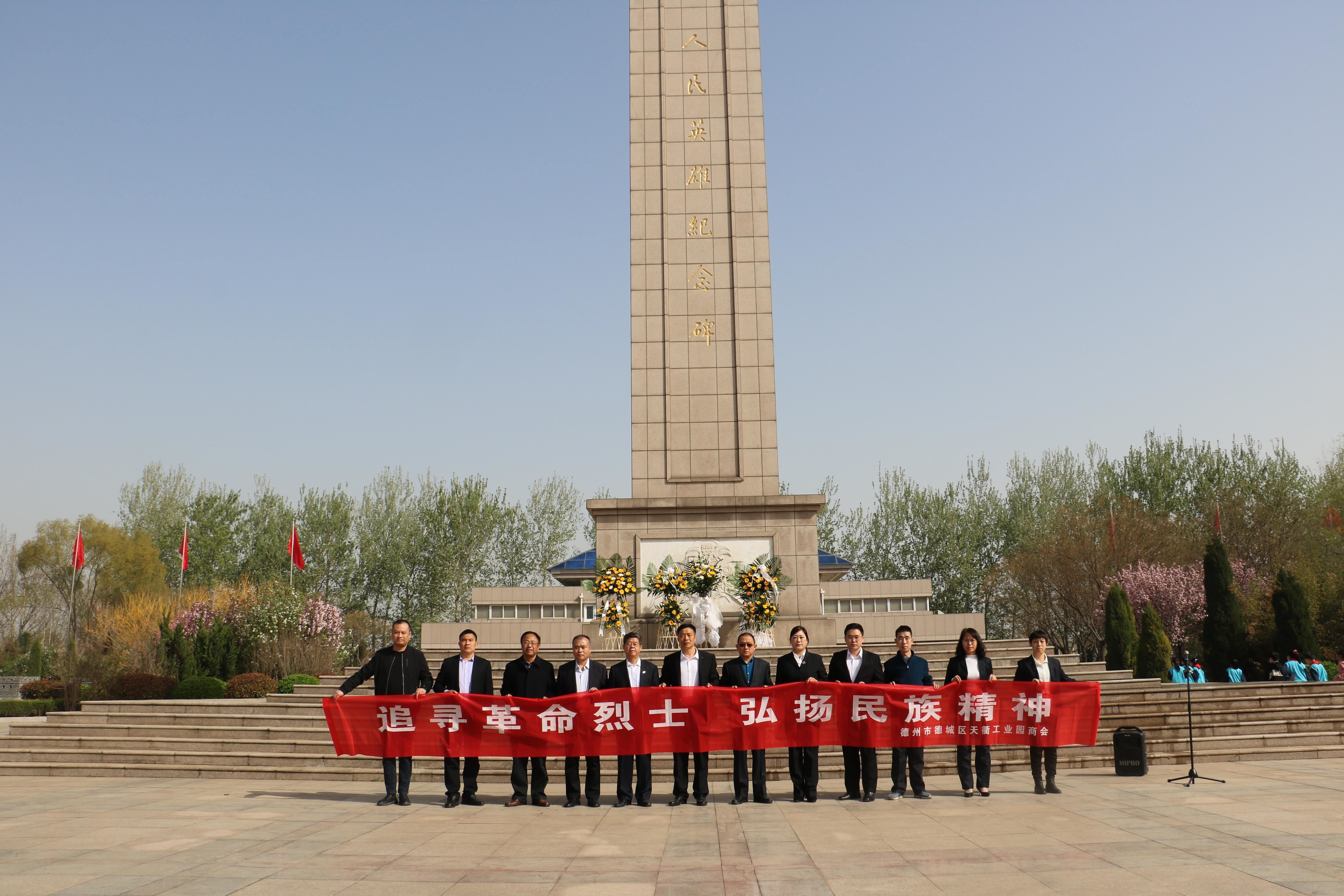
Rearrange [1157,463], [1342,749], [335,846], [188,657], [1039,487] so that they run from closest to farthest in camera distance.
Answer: [335,846], [1342,749], [188,657], [1157,463], [1039,487]

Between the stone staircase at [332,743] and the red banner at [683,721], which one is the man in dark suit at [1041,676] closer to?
the red banner at [683,721]

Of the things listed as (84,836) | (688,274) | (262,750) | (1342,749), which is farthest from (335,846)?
(688,274)

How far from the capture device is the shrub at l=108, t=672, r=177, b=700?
66.6ft

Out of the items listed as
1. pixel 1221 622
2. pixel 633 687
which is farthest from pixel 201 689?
pixel 1221 622

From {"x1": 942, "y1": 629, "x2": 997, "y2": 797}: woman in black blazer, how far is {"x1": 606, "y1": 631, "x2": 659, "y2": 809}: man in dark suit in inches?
109

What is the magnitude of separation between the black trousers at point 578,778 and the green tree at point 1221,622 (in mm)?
22639

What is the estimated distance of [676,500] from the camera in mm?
18141

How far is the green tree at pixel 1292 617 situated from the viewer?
22.8 metres

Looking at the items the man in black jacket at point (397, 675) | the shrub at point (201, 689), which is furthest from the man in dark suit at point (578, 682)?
the shrub at point (201, 689)

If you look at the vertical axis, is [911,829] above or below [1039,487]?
Answer: below

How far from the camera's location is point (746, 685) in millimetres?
9047

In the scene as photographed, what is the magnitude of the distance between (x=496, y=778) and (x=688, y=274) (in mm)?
11512

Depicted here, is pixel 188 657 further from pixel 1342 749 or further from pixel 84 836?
pixel 1342 749

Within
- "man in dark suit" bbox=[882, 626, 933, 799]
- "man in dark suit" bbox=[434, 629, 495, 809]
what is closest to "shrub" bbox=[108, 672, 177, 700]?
"man in dark suit" bbox=[434, 629, 495, 809]
